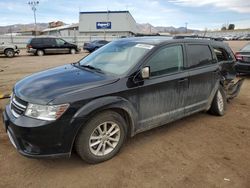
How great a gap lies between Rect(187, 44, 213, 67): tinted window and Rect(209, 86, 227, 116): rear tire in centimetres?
74

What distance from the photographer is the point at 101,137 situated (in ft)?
11.1

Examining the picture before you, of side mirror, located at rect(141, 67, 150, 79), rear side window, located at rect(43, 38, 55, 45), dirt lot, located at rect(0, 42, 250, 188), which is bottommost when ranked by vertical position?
dirt lot, located at rect(0, 42, 250, 188)

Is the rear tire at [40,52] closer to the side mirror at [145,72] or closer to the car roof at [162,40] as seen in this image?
the car roof at [162,40]

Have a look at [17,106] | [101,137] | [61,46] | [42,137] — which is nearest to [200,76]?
[101,137]

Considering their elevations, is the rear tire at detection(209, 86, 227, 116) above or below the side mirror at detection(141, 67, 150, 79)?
below

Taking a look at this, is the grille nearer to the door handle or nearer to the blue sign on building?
the door handle

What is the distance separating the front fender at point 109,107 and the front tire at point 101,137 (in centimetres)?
11

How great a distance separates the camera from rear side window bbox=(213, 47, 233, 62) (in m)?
5.32

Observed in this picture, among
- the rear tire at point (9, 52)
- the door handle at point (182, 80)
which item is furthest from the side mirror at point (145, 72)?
the rear tire at point (9, 52)

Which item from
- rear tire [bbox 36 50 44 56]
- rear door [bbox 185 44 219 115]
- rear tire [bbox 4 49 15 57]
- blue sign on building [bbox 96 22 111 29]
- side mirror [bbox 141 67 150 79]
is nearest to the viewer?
side mirror [bbox 141 67 150 79]

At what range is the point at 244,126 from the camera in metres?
4.77

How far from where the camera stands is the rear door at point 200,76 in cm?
443

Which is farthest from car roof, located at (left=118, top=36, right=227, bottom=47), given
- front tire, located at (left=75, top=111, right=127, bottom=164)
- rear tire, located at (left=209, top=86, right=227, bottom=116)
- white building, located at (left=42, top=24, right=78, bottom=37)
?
white building, located at (left=42, top=24, right=78, bottom=37)

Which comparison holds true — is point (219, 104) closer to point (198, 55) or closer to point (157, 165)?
point (198, 55)
